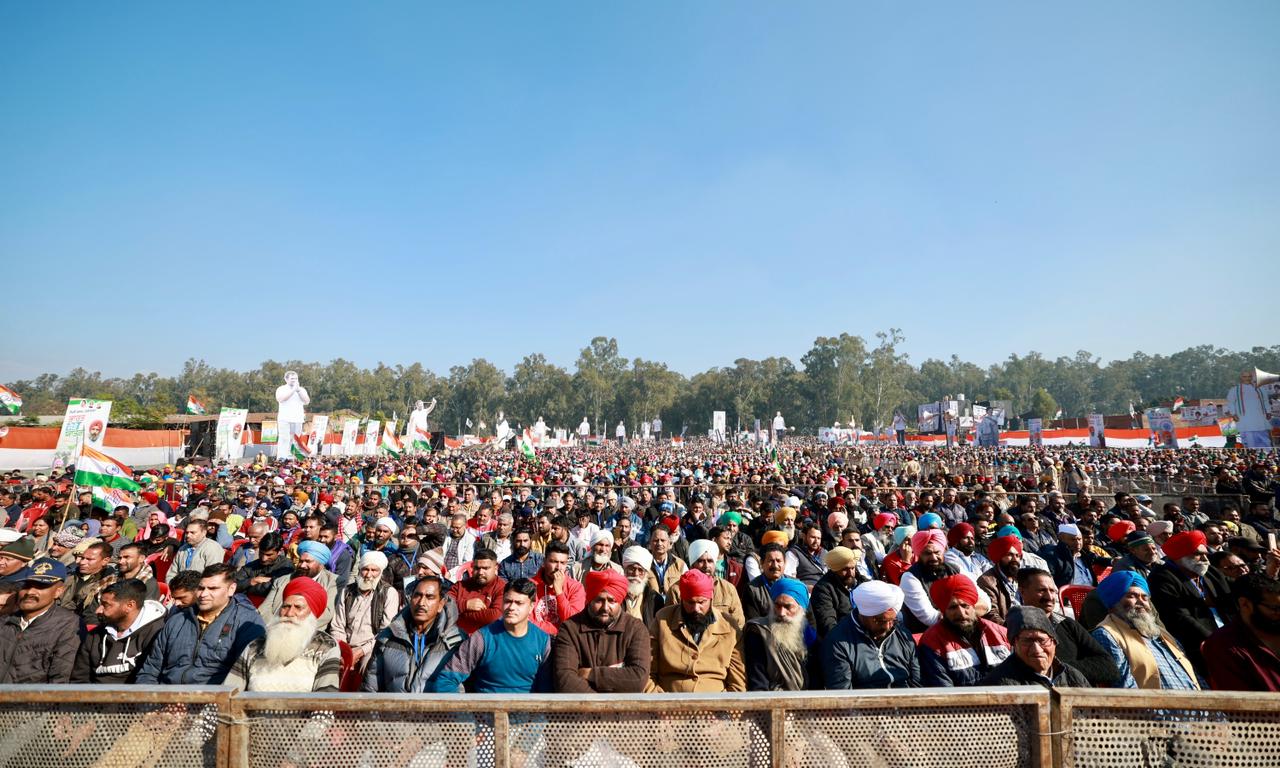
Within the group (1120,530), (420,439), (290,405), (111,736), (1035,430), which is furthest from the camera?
(1035,430)

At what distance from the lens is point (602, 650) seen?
341 centimetres

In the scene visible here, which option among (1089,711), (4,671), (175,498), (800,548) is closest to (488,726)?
(1089,711)

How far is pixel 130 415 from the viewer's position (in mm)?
48375

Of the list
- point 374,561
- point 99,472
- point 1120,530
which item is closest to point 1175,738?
point 374,561

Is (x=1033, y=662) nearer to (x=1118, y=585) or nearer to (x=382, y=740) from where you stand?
(x=1118, y=585)

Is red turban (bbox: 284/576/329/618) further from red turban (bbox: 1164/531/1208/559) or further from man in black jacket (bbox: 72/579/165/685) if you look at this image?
red turban (bbox: 1164/531/1208/559)

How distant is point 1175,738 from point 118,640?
532cm

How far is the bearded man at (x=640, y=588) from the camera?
191 inches

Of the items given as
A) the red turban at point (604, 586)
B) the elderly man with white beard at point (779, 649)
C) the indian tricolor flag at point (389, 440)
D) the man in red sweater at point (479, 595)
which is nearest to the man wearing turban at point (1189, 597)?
the elderly man with white beard at point (779, 649)

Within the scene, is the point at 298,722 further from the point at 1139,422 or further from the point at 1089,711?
the point at 1139,422

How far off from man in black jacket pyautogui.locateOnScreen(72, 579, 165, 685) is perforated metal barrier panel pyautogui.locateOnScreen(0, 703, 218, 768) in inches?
63.4

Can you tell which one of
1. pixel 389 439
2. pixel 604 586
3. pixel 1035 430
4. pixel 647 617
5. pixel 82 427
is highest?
pixel 1035 430

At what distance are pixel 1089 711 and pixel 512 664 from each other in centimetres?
271

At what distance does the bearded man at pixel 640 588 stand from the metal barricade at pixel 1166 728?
293cm
